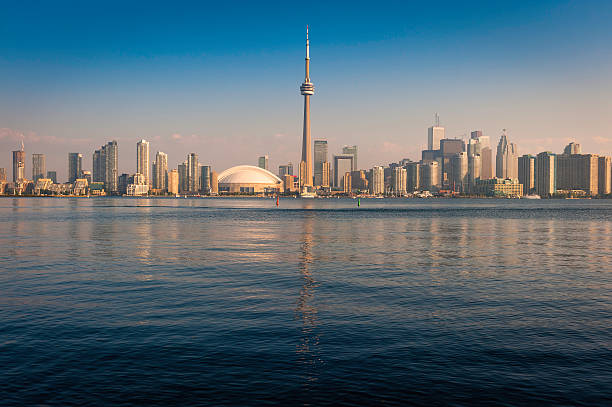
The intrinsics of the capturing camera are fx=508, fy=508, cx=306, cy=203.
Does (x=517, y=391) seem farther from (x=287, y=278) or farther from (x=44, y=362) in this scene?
(x=287, y=278)

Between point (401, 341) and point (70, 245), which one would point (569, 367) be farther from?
point (70, 245)

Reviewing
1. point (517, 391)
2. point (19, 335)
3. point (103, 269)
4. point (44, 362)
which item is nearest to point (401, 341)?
point (517, 391)

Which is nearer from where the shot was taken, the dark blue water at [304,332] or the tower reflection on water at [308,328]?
the dark blue water at [304,332]

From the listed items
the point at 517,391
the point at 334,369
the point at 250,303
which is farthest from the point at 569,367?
the point at 250,303

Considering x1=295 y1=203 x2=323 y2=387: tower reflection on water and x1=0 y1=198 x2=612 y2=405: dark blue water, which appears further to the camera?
x1=295 y1=203 x2=323 y2=387: tower reflection on water

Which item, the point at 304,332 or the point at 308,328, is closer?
the point at 304,332

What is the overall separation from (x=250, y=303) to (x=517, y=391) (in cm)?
1482

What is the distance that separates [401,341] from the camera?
1955 cm

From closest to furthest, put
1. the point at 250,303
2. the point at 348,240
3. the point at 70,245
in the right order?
the point at 250,303 → the point at 70,245 → the point at 348,240

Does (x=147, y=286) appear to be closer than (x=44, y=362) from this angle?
No

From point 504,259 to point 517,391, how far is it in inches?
1309

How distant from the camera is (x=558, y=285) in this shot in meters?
32.1

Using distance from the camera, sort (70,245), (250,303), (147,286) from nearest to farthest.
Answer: (250,303), (147,286), (70,245)

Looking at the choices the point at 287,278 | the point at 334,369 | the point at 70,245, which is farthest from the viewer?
the point at 70,245
